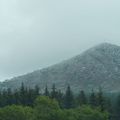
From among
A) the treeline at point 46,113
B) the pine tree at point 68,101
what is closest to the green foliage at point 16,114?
the treeline at point 46,113

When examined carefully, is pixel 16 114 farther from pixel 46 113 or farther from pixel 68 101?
pixel 68 101

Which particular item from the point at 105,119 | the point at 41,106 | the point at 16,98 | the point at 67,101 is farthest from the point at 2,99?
the point at 105,119

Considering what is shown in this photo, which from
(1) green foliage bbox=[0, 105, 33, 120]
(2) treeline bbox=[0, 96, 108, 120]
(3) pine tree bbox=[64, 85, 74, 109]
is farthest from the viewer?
(3) pine tree bbox=[64, 85, 74, 109]

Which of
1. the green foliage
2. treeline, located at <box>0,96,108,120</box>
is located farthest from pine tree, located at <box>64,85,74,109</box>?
the green foliage

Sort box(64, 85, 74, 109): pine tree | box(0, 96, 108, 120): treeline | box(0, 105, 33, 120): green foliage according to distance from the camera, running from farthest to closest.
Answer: box(64, 85, 74, 109): pine tree
box(0, 96, 108, 120): treeline
box(0, 105, 33, 120): green foliage

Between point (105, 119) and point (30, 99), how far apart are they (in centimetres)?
3560

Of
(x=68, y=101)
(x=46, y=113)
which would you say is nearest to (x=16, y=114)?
(x=46, y=113)

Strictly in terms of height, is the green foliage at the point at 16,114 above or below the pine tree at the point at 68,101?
below

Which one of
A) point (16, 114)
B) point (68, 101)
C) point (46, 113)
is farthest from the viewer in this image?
point (68, 101)

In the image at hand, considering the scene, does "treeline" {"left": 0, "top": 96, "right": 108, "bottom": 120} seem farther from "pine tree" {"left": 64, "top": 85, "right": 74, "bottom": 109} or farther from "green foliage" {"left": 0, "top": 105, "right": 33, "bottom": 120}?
"pine tree" {"left": 64, "top": 85, "right": 74, "bottom": 109}

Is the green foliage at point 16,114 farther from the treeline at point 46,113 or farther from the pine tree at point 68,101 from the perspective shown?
the pine tree at point 68,101

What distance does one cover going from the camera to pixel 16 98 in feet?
525

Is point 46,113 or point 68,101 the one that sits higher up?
point 68,101

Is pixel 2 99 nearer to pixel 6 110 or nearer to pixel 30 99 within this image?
pixel 30 99
